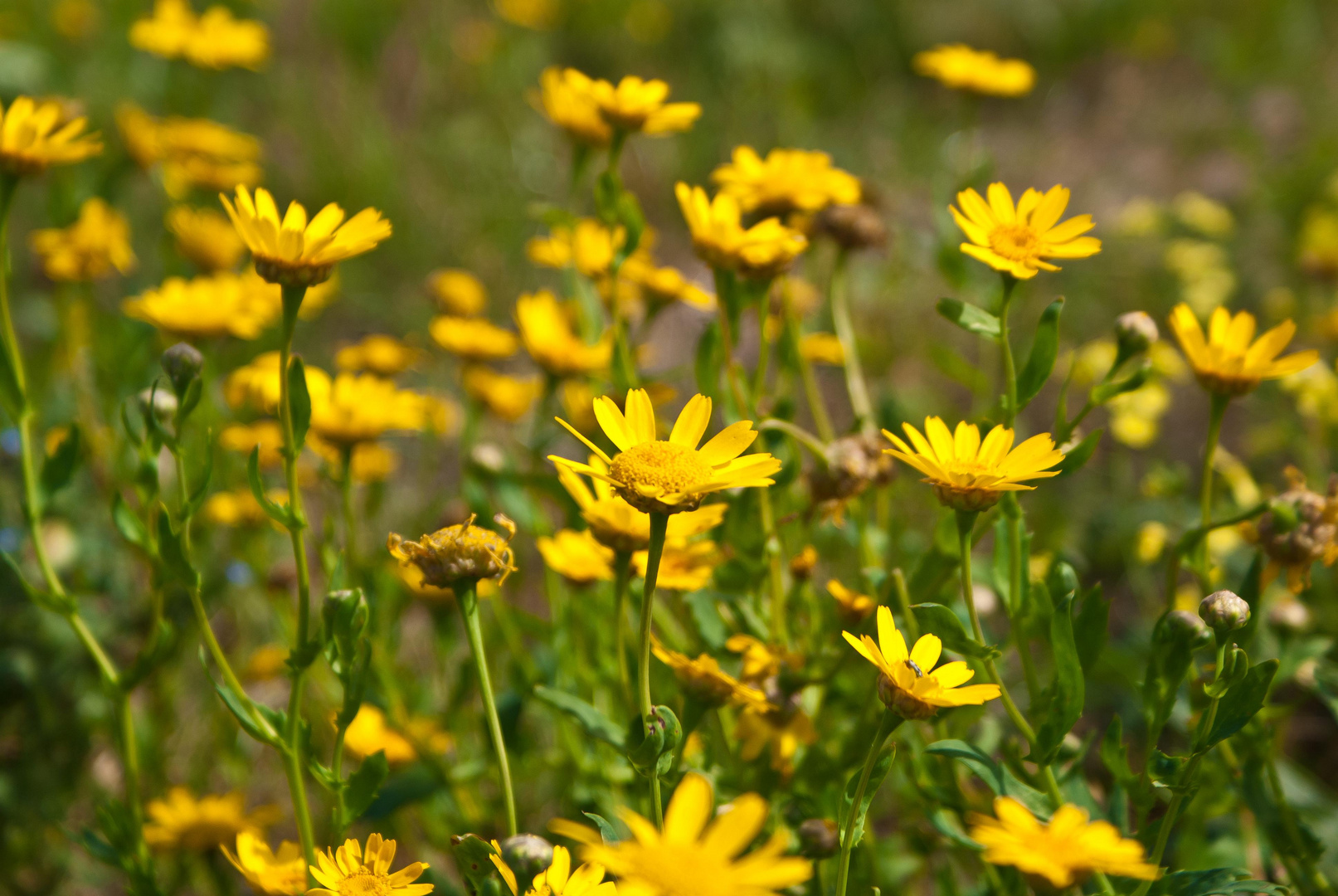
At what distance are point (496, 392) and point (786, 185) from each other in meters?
0.84

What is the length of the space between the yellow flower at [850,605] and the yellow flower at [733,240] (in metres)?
0.49

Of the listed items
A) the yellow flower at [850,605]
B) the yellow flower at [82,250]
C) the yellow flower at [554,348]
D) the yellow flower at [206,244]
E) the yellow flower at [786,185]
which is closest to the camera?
the yellow flower at [850,605]

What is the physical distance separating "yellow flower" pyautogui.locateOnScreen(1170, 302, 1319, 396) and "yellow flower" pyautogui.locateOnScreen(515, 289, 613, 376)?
101cm

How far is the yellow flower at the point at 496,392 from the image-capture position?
2.29 meters

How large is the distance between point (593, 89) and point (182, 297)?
954 millimetres

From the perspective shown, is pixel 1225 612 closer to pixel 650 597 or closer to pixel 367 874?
pixel 650 597

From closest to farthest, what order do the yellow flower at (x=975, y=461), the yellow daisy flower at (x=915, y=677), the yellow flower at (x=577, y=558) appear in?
the yellow daisy flower at (x=915, y=677)
the yellow flower at (x=975, y=461)
the yellow flower at (x=577, y=558)

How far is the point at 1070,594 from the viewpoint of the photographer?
1.25 metres

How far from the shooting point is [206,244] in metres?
2.58

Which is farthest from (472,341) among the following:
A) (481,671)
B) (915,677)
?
(915,677)

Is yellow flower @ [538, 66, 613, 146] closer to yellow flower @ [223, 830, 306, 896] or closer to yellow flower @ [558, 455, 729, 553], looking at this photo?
yellow flower @ [558, 455, 729, 553]

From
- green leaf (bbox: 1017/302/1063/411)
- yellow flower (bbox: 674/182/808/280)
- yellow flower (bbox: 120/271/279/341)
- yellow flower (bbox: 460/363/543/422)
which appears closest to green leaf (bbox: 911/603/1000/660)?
green leaf (bbox: 1017/302/1063/411)

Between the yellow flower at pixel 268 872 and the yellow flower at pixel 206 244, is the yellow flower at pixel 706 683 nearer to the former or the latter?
the yellow flower at pixel 268 872

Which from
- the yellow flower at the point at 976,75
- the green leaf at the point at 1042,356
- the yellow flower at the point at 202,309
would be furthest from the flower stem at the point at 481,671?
the yellow flower at the point at 976,75
